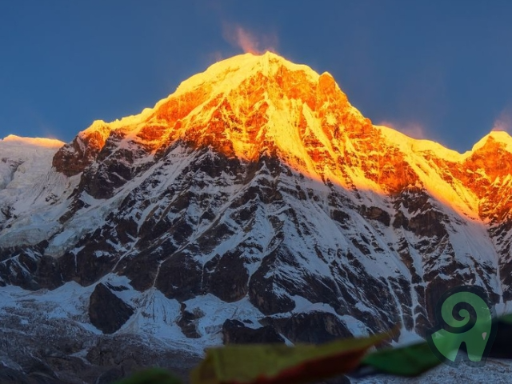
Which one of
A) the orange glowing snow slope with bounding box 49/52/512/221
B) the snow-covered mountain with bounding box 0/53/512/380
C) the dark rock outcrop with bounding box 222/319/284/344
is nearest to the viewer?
the dark rock outcrop with bounding box 222/319/284/344

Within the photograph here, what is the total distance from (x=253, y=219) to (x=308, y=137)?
99.5 feet

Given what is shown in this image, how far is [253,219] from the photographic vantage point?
138 meters

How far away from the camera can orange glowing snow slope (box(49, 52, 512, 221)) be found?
160250 mm

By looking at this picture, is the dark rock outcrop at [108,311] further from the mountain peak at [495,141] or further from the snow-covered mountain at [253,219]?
the mountain peak at [495,141]

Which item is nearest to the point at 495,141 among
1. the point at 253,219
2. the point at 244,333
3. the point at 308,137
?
the point at 308,137

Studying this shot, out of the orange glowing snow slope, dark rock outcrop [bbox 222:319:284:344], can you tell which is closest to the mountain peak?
the orange glowing snow slope

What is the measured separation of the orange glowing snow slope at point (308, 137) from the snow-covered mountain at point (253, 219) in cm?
40

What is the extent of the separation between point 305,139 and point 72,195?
1780 inches

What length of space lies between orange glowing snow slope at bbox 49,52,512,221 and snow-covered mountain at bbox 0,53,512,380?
1.33 ft

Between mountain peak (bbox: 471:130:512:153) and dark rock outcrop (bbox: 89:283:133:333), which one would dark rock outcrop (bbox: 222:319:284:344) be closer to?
dark rock outcrop (bbox: 89:283:133:333)

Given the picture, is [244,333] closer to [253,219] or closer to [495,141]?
[253,219]

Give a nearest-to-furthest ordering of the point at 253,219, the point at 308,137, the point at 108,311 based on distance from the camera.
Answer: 1. the point at 108,311
2. the point at 253,219
3. the point at 308,137

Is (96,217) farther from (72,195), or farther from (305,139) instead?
(305,139)

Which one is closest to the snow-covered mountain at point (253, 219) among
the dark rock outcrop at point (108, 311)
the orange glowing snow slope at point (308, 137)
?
the dark rock outcrop at point (108, 311)
